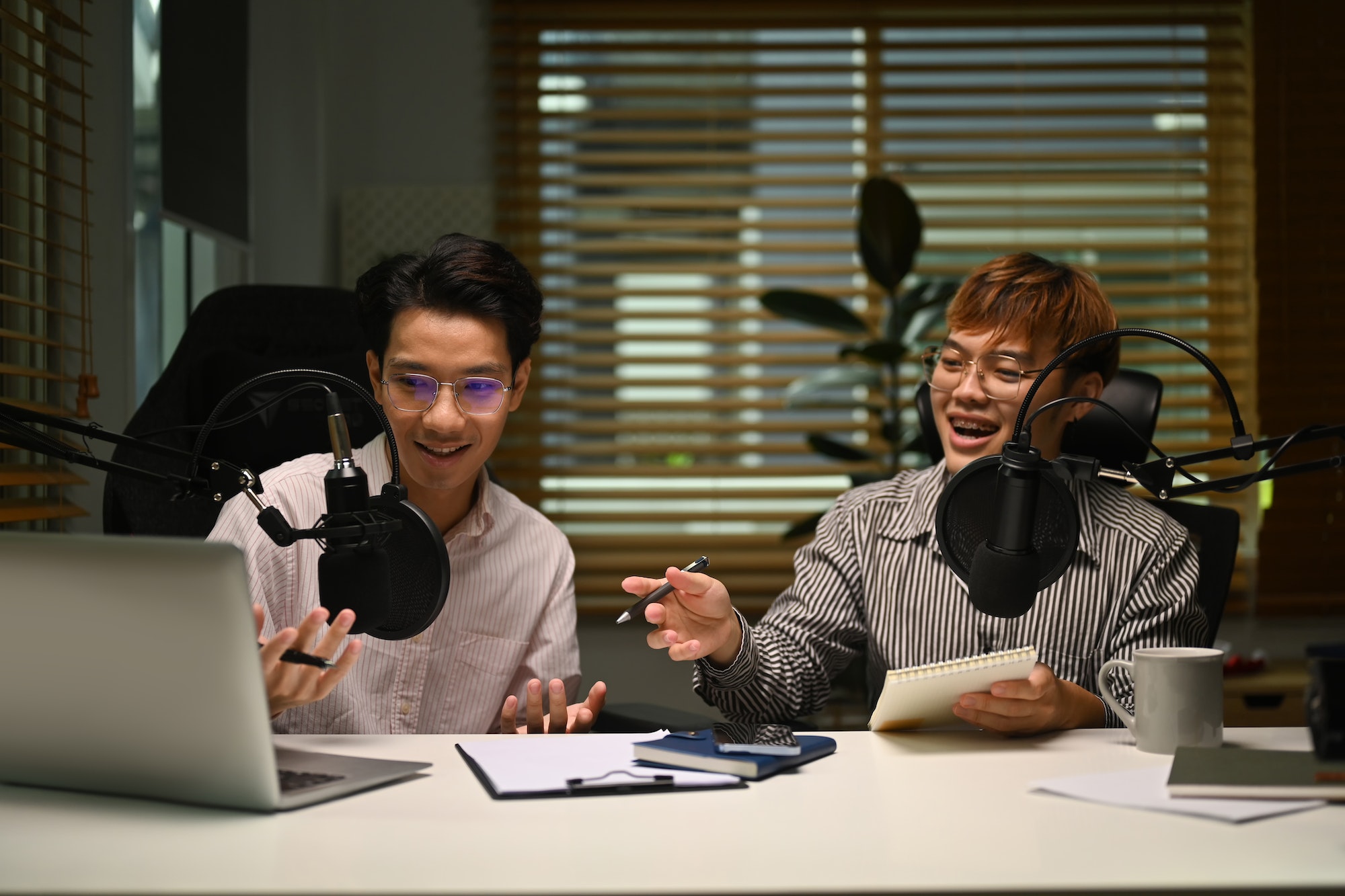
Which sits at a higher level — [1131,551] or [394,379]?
[394,379]

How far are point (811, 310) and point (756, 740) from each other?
1947mm

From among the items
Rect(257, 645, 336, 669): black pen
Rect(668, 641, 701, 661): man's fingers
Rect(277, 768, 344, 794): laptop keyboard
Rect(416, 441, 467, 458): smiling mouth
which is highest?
Rect(416, 441, 467, 458): smiling mouth

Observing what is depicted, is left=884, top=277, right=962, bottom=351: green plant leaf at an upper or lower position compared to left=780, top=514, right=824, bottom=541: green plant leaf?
upper

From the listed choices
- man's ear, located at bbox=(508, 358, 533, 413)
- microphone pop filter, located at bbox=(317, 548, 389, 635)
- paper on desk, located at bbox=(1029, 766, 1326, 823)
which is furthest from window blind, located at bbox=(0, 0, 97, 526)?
paper on desk, located at bbox=(1029, 766, 1326, 823)

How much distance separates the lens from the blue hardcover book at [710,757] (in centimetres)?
103

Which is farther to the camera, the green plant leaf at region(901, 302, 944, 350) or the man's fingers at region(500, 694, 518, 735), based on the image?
the green plant leaf at region(901, 302, 944, 350)

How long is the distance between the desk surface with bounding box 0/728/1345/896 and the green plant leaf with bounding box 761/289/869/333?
1.98 m

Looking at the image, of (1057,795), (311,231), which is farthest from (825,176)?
(1057,795)

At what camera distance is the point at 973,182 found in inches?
133

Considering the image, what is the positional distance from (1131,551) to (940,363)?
368 millimetres

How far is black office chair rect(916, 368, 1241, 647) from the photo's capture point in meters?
1.67

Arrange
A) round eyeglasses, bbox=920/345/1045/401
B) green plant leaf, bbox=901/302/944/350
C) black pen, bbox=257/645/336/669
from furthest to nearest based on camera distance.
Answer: green plant leaf, bbox=901/302/944/350 < round eyeglasses, bbox=920/345/1045/401 < black pen, bbox=257/645/336/669

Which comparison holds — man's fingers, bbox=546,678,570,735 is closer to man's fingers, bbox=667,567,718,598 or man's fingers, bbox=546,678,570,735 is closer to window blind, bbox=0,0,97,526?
man's fingers, bbox=667,567,718,598

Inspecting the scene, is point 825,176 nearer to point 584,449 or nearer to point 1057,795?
point 584,449
